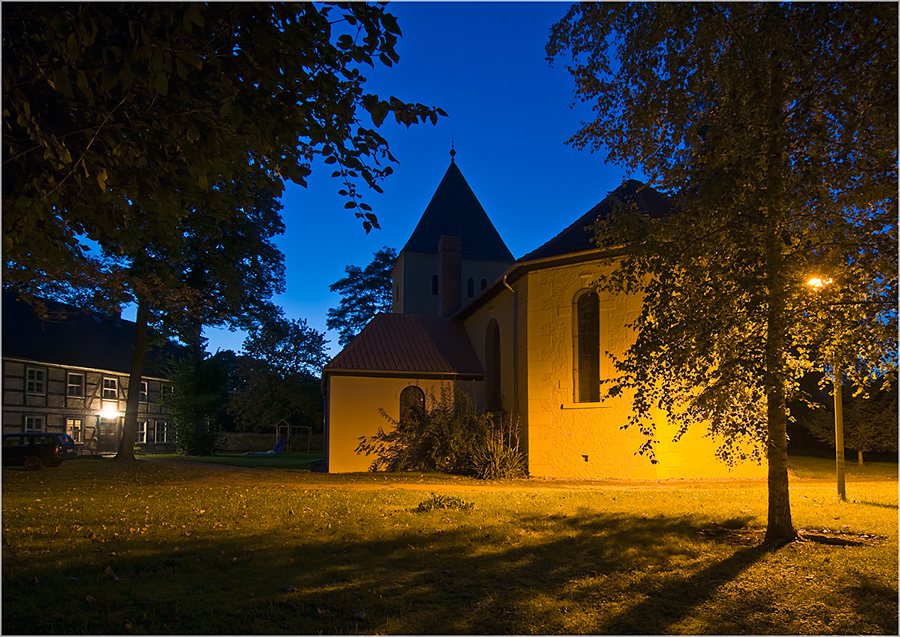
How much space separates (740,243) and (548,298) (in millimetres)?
10501

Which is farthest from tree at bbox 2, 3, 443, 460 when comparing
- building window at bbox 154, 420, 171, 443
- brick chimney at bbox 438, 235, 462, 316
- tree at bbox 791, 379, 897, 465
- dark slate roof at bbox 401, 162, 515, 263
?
building window at bbox 154, 420, 171, 443

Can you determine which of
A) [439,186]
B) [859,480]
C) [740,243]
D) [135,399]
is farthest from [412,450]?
[439,186]

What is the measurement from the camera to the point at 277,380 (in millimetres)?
39156

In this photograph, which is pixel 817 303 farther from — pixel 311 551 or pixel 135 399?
pixel 135 399

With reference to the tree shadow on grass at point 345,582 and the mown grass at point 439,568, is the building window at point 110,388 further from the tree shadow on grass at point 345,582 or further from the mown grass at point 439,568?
the tree shadow on grass at point 345,582

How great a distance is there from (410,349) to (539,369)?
644 centimetres

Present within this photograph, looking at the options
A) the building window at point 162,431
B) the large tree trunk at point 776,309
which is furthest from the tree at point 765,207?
the building window at point 162,431

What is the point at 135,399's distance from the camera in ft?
73.0

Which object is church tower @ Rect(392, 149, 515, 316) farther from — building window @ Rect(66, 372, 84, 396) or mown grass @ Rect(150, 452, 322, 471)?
building window @ Rect(66, 372, 84, 396)

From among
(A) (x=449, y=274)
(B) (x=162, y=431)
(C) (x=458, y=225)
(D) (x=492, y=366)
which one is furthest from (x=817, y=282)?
(B) (x=162, y=431)

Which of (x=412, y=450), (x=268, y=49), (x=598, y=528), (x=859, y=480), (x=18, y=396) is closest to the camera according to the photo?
(x=268, y=49)

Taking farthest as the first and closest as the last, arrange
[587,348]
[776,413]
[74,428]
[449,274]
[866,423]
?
[74,428], [449,274], [866,423], [587,348], [776,413]

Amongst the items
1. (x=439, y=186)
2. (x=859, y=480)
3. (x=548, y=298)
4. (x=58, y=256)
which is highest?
(x=439, y=186)

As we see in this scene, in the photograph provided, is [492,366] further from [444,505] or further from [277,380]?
[277,380]
